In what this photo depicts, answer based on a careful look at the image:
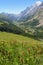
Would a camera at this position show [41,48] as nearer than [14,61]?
No

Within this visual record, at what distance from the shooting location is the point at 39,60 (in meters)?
13.2

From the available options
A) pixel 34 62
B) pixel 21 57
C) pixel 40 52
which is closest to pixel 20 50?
pixel 21 57

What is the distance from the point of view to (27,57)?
487 inches

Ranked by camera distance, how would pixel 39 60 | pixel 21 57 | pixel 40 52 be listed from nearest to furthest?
pixel 21 57, pixel 39 60, pixel 40 52

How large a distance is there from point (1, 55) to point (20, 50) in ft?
4.83

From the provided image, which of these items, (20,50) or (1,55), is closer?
(1,55)

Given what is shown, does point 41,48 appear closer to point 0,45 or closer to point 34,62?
point 34,62

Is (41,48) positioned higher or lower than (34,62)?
higher

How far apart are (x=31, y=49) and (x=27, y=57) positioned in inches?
46.8

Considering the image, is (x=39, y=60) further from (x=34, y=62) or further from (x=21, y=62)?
(x=21, y=62)

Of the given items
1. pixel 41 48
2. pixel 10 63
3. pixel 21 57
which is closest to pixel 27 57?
pixel 21 57

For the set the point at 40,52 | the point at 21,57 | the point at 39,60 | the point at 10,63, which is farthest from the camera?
the point at 40,52

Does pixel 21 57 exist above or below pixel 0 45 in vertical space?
below

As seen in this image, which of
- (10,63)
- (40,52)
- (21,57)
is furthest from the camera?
(40,52)
